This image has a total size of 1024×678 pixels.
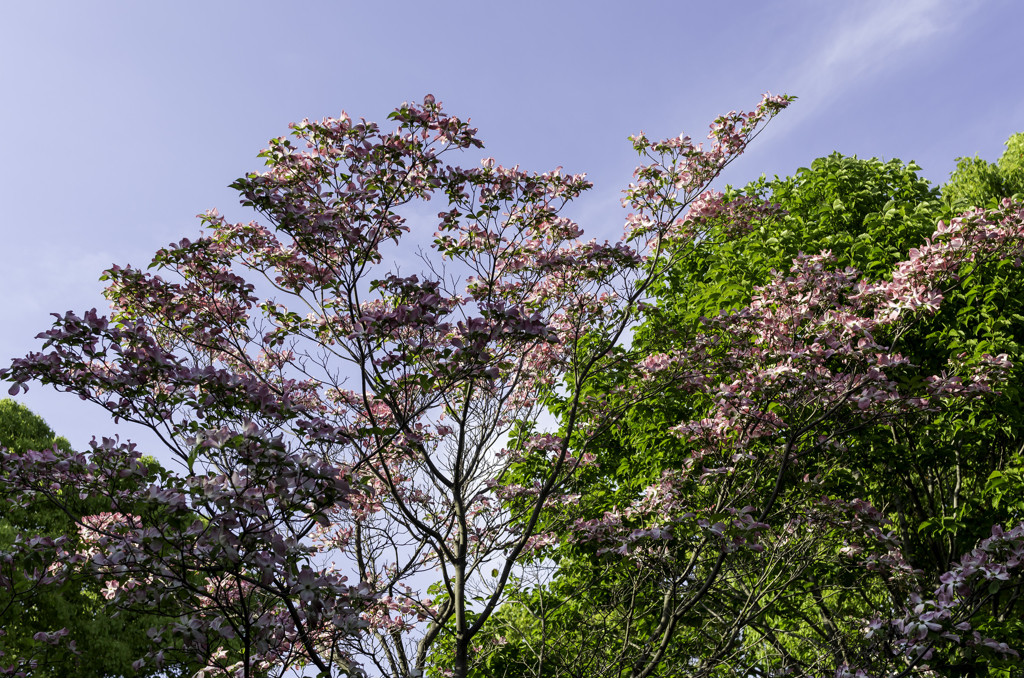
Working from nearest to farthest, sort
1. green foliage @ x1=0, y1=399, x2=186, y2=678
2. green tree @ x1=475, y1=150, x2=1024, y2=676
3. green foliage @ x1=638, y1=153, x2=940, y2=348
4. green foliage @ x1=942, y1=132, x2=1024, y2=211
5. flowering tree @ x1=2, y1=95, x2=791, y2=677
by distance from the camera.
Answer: flowering tree @ x1=2, y1=95, x2=791, y2=677 < green tree @ x1=475, y1=150, x2=1024, y2=676 < green foliage @ x1=638, y1=153, x2=940, y2=348 < green foliage @ x1=0, y1=399, x2=186, y2=678 < green foliage @ x1=942, y1=132, x2=1024, y2=211

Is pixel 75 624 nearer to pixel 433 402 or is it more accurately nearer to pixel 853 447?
pixel 433 402

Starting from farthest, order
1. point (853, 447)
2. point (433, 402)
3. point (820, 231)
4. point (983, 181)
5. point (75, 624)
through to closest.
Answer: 1. point (983, 181)
2. point (75, 624)
3. point (820, 231)
4. point (853, 447)
5. point (433, 402)

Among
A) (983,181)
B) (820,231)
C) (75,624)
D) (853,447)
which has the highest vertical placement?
(983,181)

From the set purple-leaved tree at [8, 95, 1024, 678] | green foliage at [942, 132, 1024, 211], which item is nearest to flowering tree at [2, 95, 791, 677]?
purple-leaved tree at [8, 95, 1024, 678]

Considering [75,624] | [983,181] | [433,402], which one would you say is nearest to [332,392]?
[433,402]

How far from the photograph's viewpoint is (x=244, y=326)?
5750 mm

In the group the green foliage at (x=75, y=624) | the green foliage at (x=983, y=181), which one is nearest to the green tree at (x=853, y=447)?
the green foliage at (x=983, y=181)

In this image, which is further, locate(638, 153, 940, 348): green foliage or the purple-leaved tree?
locate(638, 153, 940, 348): green foliage

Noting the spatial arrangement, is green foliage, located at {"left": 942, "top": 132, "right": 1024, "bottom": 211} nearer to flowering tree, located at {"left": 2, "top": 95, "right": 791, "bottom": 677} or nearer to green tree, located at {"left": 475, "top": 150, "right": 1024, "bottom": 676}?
green tree, located at {"left": 475, "top": 150, "right": 1024, "bottom": 676}

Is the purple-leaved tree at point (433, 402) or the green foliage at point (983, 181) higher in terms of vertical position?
the green foliage at point (983, 181)

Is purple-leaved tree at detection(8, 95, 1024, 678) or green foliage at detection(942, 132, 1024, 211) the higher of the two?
green foliage at detection(942, 132, 1024, 211)

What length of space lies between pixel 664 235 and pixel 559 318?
1.26m

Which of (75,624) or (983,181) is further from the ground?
(983,181)

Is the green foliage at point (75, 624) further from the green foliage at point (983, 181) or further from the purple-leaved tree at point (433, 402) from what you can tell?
the green foliage at point (983, 181)
